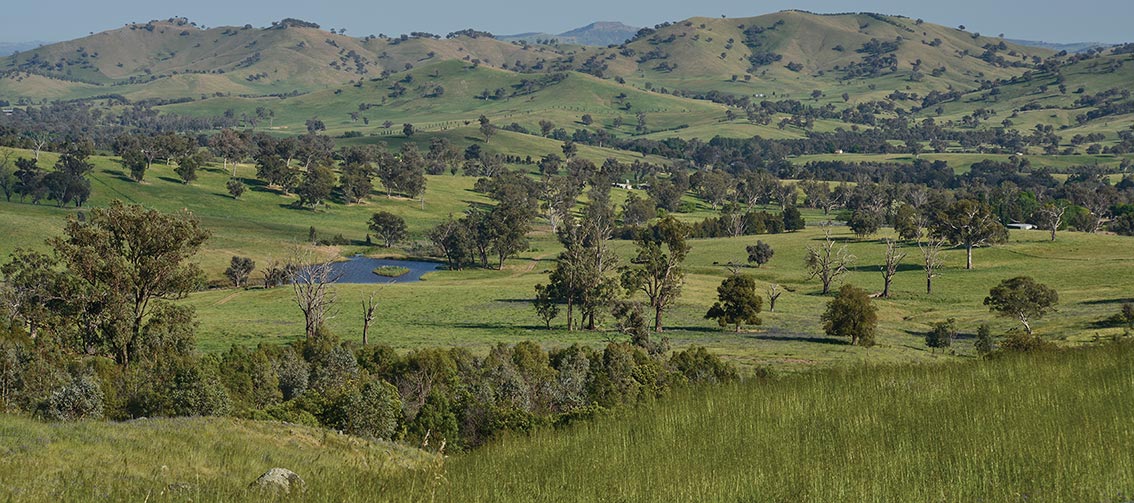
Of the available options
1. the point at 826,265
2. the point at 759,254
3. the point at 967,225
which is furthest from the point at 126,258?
the point at 967,225

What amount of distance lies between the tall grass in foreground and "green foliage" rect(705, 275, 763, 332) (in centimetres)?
7916

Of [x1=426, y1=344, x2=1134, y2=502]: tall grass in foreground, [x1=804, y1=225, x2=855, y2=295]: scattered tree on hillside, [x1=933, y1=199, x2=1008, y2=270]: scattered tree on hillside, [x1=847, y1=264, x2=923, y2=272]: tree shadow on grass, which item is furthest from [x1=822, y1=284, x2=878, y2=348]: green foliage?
[x1=426, y1=344, x2=1134, y2=502]: tall grass in foreground

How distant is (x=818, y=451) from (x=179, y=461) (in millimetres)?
14022

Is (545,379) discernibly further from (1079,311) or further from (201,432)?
(1079,311)

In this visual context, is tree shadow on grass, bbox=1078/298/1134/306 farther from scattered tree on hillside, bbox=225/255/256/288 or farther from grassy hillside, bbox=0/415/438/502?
scattered tree on hillside, bbox=225/255/256/288

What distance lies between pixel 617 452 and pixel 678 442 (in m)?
0.96

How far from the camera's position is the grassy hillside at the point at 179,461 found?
10758mm

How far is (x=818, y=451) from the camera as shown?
11523 mm

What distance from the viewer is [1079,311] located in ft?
322

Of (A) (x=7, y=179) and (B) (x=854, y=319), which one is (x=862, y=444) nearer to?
(B) (x=854, y=319)

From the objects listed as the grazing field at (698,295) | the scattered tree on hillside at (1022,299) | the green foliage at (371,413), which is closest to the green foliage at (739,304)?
the grazing field at (698,295)

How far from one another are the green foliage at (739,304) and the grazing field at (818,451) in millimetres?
78509

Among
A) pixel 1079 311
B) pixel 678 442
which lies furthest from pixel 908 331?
pixel 678 442

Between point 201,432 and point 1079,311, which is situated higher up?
point 201,432
